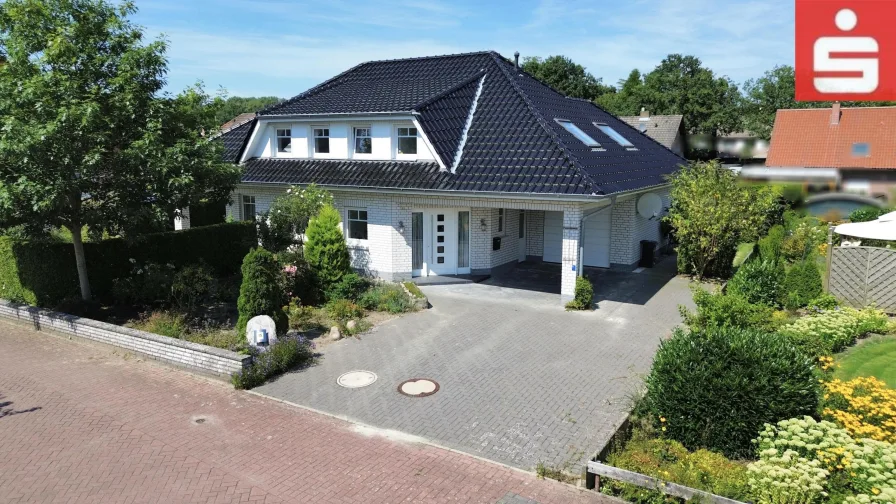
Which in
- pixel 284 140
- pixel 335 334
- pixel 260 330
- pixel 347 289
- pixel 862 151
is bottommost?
pixel 335 334

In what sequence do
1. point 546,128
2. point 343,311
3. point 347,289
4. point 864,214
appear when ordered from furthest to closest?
point 864,214 → point 546,128 → point 347,289 → point 343,311

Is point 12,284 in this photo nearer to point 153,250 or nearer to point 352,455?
point 153,250

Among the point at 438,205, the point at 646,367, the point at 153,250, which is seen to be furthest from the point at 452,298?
the point at 153,250

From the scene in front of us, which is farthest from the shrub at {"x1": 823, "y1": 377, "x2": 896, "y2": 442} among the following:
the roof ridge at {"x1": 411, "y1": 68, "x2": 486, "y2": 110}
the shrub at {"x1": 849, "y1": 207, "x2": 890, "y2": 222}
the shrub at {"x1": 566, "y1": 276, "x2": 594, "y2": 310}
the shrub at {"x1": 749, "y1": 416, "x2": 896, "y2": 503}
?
the shrub at {"x1": 849, "y1": 207, "x2": 890, "y2": 222}

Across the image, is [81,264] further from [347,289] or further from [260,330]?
[347,289]

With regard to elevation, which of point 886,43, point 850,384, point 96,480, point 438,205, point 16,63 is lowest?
point 96,480

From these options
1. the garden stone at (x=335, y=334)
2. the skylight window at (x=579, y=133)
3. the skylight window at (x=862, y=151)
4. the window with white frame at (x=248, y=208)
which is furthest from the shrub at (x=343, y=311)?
the skylight window at (x=862, y=151)

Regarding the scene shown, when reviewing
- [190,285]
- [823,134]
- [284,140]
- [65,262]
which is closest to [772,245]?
[284,140]
